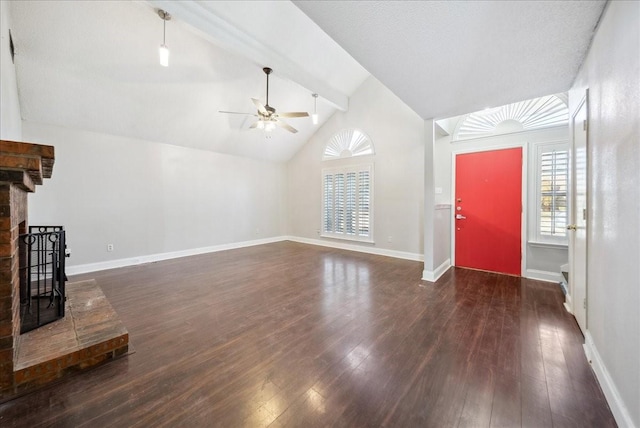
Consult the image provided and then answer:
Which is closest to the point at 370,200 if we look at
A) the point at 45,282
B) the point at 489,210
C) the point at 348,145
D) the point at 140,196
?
the point at 348,145

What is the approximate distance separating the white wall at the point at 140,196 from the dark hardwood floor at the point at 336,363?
154cm

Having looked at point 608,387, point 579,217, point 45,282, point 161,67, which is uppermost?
point 161,67

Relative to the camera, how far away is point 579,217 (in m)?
2.36

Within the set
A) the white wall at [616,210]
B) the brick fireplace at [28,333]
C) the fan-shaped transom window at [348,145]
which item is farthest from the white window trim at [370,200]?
the brick fireplace at [28,333]

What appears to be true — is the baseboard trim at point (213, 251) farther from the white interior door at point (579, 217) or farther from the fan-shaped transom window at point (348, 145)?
the white interior door at point (579, 217)

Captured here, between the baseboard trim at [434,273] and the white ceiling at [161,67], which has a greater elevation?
the white ceiling at [161,67]

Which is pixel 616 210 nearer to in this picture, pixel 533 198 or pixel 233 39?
pixel 533 198

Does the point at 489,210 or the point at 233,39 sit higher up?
the point at 233,39

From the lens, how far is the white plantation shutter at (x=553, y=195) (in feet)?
11.9

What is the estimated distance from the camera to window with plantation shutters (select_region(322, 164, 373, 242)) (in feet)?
19.3

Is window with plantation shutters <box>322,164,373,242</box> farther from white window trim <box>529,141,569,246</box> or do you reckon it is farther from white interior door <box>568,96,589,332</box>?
white interior door <box>568,96,589,332</box>

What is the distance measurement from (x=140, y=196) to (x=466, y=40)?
5.69 metres

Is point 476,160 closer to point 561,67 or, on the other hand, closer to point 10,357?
point 561,67

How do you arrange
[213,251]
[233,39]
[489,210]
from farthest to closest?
1. [213,251]
2. [489,210]
3. [233,39]
